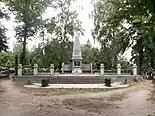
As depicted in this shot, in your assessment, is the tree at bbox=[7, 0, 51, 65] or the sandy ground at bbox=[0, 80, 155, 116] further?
the tree at bbox=[7, 0, 51, 65]

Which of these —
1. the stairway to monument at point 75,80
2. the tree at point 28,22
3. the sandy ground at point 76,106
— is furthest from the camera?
the tree at point 28,22

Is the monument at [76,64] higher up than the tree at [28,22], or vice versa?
the tree at [28,22]

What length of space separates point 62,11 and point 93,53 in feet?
38.0

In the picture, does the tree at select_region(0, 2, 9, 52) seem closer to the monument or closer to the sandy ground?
the monument

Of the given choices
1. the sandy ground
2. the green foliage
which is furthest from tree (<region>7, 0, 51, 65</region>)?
the sandy ground

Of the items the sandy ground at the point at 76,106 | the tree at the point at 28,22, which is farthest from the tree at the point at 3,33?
the sandy ground at the point at 76,106

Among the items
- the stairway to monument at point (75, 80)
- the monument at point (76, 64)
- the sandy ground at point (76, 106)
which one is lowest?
the sandy ground at point (76, 106)

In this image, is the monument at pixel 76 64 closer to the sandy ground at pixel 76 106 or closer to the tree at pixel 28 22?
the tree at pixel 28 22

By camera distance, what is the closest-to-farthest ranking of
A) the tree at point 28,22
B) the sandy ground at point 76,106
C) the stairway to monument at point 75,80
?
the sandy ground at point 76,106 < the stairway to monument at point 75,80 < the tree at point 28,22

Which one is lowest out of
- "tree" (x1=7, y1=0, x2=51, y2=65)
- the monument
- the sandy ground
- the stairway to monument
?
the sandy ground

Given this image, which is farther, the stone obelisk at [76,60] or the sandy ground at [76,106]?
the stone obelisk at [76,60]

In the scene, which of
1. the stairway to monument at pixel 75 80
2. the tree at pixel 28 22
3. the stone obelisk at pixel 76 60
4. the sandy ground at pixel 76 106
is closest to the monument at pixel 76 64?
the stone obelisk at pixel 76 60

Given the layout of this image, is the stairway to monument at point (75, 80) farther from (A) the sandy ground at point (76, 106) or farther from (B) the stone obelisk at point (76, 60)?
(A) the sandy ground at point (76, 106)

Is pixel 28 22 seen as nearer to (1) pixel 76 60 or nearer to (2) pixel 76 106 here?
(1) pixel 76 60
